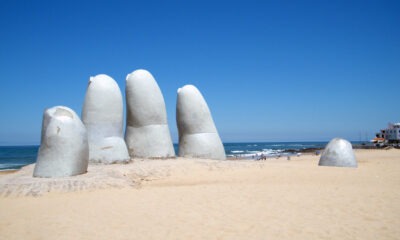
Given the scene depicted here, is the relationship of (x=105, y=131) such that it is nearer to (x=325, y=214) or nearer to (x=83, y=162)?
(x=83, y=162)

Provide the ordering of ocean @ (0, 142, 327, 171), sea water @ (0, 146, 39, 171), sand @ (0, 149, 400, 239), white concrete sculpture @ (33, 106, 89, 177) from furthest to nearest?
ocean @ (0, 142, 327, 171), sea water @ (0, 146, 39, 171), white concrete sculpture @ (33, 106, 89, 177), sand @ (0, 149, 400, 239)

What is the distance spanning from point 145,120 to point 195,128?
2.42m

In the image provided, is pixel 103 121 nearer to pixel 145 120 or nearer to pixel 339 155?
pixel 145 120

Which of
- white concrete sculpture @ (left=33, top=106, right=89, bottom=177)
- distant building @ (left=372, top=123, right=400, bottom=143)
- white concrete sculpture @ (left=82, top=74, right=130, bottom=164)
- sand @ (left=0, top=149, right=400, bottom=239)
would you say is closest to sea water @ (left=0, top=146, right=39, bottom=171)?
white concrete sculpture @ (left=82, top=74, right=130, bottom=164)

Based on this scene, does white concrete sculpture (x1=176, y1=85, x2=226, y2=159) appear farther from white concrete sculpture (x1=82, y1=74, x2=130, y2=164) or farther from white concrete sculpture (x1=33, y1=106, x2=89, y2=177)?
white concrete sculpture (x1=33, y1=106, x2=89, y2=177)

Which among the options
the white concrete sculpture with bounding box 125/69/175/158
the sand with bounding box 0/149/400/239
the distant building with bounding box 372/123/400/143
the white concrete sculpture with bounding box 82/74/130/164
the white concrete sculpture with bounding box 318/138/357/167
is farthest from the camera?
the distant building with bounding box 372/123/400/143

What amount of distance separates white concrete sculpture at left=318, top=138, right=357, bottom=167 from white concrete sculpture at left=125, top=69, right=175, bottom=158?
7.12 m

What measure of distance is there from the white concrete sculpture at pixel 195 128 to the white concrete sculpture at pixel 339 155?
483cm

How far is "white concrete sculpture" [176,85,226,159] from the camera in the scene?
50.4ft

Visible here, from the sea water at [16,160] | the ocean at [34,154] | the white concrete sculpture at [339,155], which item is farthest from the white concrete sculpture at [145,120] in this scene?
the sea water at [16,160]

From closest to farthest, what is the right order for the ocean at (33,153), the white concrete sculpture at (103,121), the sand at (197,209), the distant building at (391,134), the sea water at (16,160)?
the sand at (197,209) → the white concrete sculpture at (103,121) → the sea water at (16,160) → the ocean at (33,153) → the distant building at (391,134)

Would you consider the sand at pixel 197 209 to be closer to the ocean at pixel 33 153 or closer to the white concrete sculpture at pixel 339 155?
the white concrete sculpture at pixel 339 155

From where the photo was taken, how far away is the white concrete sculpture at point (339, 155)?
1459cm

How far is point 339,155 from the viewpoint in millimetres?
14688
